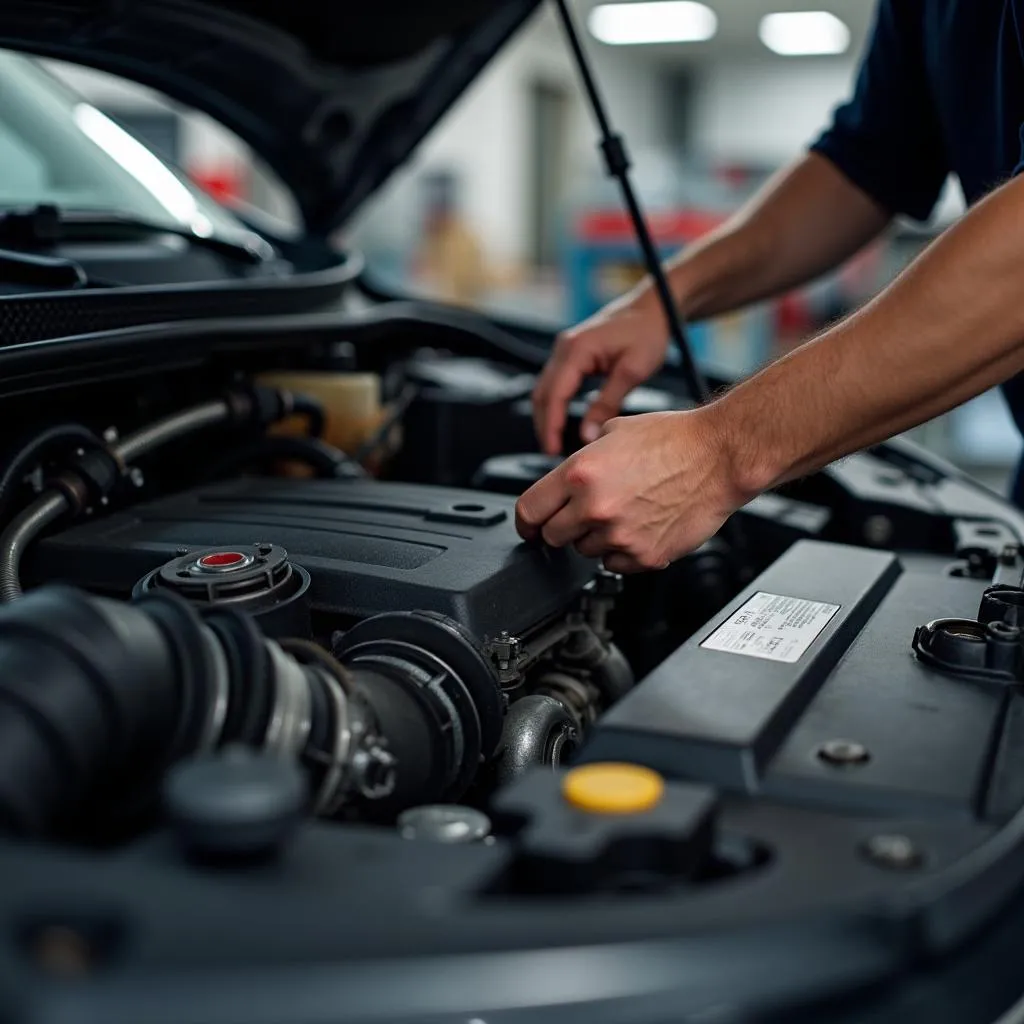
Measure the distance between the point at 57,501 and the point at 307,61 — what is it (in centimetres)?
82

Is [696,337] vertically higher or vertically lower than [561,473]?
lower

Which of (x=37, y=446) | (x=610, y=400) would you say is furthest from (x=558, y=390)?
(x=37, y=446)

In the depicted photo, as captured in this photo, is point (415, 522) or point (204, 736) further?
point (415, 522)

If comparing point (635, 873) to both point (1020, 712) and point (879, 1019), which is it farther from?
point (1020, 712)

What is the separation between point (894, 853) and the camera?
0.60 meters

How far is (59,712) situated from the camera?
0.60 m

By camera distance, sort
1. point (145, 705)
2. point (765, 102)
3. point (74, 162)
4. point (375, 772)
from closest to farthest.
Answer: point (145, 705) → point (375, 772) → point (74, 162) → point (765, 102)

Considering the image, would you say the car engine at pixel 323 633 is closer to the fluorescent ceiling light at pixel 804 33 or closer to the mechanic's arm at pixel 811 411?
the mechanic's arm at pixel 811 411

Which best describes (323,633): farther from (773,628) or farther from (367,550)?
(773,628)

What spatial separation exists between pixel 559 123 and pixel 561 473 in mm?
12544

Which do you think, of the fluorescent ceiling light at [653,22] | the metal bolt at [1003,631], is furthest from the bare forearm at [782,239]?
the fluorescent ceiling light at [653,22]

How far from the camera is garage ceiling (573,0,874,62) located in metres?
10.9

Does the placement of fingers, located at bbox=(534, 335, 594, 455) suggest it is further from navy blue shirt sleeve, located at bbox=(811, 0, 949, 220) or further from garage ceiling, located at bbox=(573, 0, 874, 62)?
garage ceiling, located at bbox=(573, 0, 874, 62)

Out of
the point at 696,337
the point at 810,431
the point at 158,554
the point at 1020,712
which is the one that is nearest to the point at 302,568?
the point at 158,554
